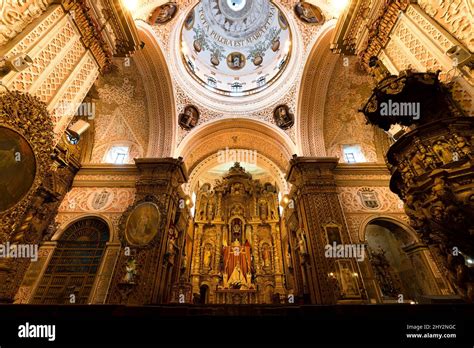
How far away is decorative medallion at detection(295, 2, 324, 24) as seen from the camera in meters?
10.3

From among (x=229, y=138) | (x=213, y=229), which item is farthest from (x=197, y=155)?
(x=213, y=229)

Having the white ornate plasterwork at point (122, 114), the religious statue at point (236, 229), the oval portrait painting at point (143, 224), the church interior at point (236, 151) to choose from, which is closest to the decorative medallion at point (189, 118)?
the church interior at point (236, 151)

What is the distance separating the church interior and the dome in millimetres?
125

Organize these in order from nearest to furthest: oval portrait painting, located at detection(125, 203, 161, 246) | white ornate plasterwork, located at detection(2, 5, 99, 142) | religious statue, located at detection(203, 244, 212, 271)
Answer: white ornate plasterwork, located at detection(2, 5, 99, 142) < oval portrait painting, located at detection(125, 203, 161, 246) < religious statue, located at detection(203, 244, 212, 271)

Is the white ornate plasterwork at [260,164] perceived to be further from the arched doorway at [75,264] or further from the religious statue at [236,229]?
the arched doorway at [75,264]

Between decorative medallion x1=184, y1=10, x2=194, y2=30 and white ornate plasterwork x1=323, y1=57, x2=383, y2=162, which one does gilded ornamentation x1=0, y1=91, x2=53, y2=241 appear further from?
decorative medallion x1=184, y1=10, x2=194, y2=30

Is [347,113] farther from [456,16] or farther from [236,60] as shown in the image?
[236,60]

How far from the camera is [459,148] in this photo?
339 centimetres

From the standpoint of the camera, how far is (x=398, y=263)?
988 centimetres

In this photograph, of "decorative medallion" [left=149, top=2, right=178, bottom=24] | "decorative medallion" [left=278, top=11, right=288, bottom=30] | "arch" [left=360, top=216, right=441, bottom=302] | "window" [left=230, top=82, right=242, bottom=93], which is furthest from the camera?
"window" [left=230, top=82, right=242, bottom=93]

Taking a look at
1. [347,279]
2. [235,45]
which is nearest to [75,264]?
[347,279]

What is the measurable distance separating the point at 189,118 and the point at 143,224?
6644 millimetres

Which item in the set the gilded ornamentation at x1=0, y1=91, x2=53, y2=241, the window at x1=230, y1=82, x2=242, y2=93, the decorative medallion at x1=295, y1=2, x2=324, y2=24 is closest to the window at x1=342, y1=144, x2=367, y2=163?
the decorative medallion at x1=295, y1=2, x2=324, y2=24

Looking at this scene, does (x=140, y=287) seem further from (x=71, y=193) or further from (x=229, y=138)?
(x=229, y=138)
